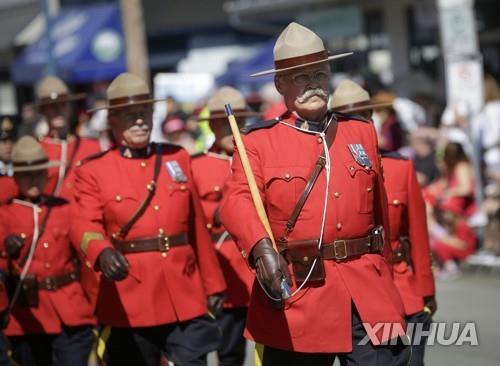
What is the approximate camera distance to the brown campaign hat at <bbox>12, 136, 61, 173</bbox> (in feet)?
27.5

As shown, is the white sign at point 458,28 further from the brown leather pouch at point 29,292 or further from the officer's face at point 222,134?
the brown leather pouch at point 29,292

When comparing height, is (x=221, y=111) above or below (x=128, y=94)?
below

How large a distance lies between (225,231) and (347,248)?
9.58ft

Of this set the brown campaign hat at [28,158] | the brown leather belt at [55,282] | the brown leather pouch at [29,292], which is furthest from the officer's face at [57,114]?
the brown leather pouch at [29,292]

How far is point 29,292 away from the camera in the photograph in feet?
26.7

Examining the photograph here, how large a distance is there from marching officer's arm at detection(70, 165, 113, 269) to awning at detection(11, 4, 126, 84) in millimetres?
17594

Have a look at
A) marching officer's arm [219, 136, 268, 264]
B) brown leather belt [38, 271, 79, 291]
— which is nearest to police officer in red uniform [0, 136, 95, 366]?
brown leather belt [38, 271, 79, 291]

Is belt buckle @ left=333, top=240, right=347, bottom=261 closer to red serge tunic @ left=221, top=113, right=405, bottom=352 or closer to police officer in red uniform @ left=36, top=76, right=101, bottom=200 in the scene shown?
red serge tunic @ left=221, top=113, right=405, bottom=352

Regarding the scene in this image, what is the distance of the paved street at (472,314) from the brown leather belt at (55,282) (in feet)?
7.69

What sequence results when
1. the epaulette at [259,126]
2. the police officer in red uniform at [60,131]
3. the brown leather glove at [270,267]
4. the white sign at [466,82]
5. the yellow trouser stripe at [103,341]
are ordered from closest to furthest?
the brown leather glove at [270,267]
the epaulette at [259,126]
the yellow trouser stripe at [103,341]
the police officer in red uniform at [60,131]
the white sign at [466,82]

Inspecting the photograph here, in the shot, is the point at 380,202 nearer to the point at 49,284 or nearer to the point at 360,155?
the point at 360,155

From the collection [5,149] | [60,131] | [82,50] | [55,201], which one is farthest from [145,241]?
[82,50]

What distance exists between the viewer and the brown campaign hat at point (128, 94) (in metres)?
7.45

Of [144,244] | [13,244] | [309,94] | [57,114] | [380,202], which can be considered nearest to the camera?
[309,94]
